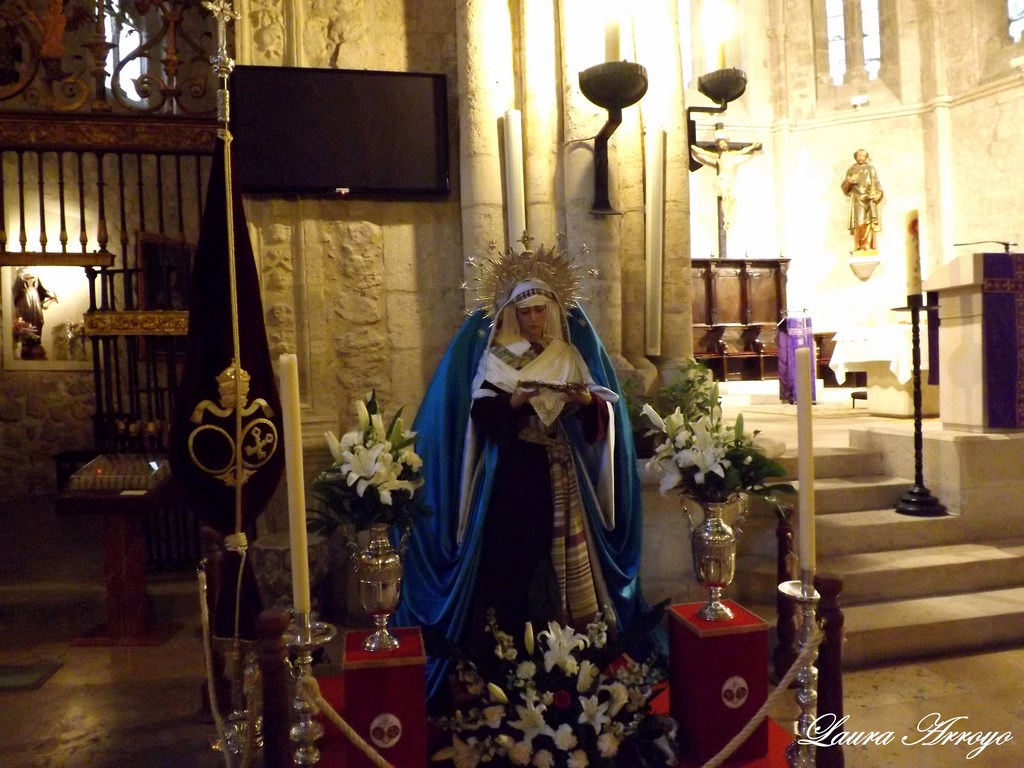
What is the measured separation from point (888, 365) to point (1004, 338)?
244 cm

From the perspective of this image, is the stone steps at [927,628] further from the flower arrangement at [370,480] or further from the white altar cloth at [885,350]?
the white altar cloth at [885,350]

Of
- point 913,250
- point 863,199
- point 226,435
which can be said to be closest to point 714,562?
point 226,435

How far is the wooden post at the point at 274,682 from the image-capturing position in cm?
168

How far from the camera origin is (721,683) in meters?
2.39

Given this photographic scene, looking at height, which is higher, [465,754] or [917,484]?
[917,484]

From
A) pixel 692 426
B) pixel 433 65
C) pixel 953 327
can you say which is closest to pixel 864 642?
pixel 692 426

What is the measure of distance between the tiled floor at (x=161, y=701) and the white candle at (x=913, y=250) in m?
10.4

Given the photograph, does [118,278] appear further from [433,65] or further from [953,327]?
[953,327]

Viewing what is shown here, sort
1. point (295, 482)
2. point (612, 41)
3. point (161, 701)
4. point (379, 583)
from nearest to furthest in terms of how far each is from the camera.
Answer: point (295, 482)
point (379, 583)
point (161, 701)
point (612, 41)

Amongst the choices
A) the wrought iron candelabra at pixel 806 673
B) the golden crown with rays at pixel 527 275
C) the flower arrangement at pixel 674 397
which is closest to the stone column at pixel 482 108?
the flower arrangement at pixel 674 397

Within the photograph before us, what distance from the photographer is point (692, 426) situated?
269cm

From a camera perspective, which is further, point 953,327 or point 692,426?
point 953,327

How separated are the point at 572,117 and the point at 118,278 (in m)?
5.30

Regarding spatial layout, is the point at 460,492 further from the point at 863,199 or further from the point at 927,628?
the point at 863,199
